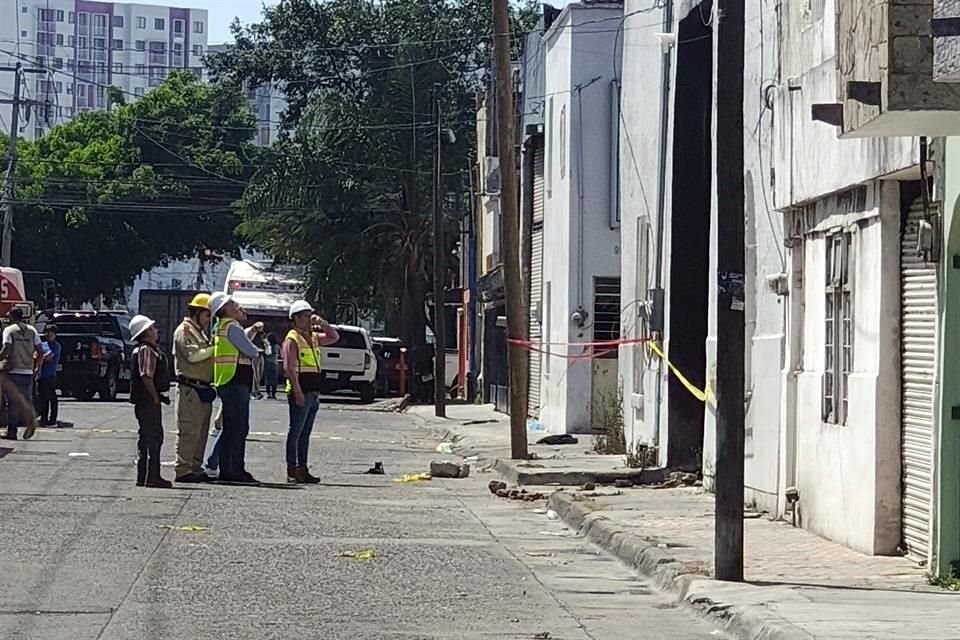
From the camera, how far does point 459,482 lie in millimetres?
20297

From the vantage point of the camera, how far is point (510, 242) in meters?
22.0

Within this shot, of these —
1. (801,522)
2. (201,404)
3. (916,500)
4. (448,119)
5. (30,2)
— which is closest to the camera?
(916,500)


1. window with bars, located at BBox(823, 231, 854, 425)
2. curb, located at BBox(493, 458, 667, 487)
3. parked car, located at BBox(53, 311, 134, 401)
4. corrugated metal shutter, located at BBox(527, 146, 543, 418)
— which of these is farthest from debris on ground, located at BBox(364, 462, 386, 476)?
parked car, located at BBox(53, 311, 134, 401)

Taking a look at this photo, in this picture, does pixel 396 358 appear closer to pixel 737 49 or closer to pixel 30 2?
pixel 737 49

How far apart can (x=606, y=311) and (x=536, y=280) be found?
198 inches

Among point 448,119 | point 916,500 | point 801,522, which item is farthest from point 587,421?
point 448,119

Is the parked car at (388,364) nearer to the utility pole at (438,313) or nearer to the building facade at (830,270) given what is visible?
the utility pole at (438,313)

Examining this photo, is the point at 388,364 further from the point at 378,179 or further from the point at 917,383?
the point at 917,383

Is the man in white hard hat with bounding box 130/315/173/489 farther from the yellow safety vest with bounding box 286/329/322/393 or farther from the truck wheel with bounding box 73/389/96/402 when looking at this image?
the truck wheel with bounding box 73/389/96/402

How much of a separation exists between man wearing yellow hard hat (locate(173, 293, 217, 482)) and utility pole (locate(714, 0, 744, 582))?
792 cm

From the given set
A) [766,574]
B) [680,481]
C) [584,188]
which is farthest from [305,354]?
[584,188]

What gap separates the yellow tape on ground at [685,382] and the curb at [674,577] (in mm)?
1738

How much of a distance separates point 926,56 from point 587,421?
17632 millimetres

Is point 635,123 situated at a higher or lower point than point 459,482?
higher
